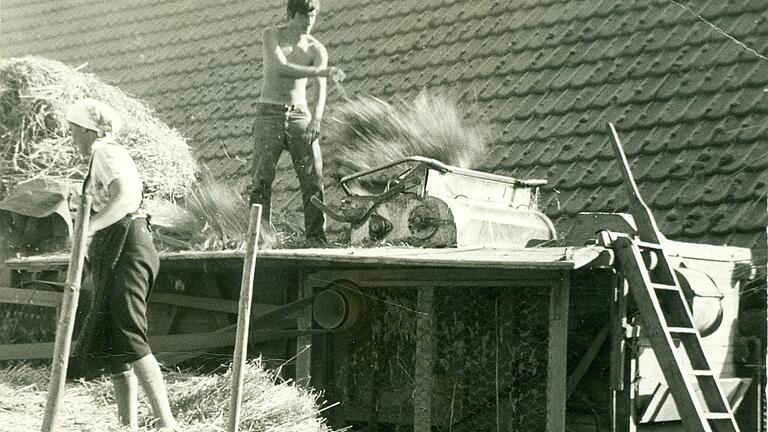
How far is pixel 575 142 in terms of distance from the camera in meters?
8.70

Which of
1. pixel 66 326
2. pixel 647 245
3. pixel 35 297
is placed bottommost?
pixel 66 326

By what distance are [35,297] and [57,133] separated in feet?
4.92

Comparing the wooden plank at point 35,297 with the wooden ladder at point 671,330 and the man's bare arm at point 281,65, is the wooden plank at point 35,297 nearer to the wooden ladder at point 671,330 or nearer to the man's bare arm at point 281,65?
the man's bare arm at point 281,65

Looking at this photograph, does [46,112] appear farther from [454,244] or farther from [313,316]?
[454,244]

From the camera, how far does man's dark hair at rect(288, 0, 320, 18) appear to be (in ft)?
24.8

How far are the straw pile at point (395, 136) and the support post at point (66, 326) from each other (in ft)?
12.2

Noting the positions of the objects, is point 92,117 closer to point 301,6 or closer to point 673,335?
point 301,6

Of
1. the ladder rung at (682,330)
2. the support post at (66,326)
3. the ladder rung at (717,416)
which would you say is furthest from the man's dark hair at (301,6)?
the ladder rung at (717,416)

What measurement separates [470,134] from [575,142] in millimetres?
927

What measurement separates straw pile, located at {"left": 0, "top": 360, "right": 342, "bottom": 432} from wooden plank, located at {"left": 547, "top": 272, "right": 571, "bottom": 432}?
4.11ft

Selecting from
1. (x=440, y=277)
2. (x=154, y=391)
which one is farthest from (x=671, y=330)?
(x=154, y=391)

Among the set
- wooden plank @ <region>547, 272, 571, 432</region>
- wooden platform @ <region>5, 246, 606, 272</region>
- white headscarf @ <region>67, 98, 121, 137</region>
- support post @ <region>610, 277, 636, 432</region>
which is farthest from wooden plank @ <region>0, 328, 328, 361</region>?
white headscarf @ <region>67, 98, 121, 137</region>

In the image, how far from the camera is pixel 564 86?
9.17m

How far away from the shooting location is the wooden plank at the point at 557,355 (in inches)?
231
